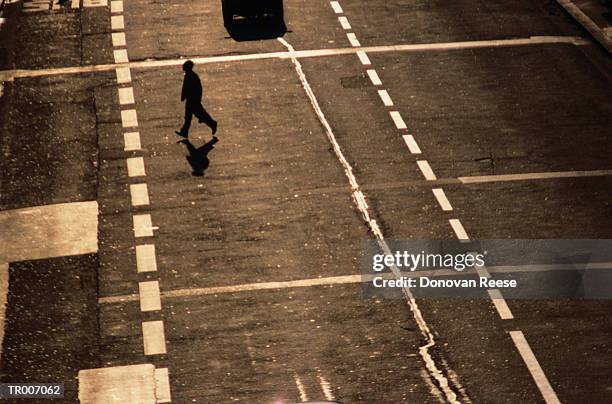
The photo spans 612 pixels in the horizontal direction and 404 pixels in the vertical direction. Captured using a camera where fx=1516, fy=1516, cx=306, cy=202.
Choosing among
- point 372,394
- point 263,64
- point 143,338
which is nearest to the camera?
point 372,394

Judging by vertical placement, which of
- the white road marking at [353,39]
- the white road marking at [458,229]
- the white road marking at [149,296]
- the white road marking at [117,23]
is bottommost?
the white road marking at [353,39]

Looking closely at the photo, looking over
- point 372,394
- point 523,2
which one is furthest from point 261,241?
point 523,2

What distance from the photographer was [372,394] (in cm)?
2027

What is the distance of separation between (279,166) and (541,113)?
5.57 m

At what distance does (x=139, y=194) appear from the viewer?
84.8 ft

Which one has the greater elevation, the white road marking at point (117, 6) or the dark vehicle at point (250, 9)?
the dark vehicle at point (250, 9)

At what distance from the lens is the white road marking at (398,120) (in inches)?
1118

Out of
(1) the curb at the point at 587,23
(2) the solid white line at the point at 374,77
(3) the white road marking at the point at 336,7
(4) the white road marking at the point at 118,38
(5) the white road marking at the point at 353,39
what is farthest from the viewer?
(3) the white road marking at the point at 336,7

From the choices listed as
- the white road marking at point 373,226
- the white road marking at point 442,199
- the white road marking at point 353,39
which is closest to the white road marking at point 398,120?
the white road marking at point 373,226

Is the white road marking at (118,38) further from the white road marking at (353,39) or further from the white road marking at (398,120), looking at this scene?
the white road marking at (398,120)

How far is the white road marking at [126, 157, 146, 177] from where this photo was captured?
26.6m

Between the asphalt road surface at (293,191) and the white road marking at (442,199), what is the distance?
90 millimetres

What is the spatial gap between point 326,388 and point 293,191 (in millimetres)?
6155

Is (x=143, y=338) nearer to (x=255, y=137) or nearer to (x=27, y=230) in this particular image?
(x=27, y=230)
